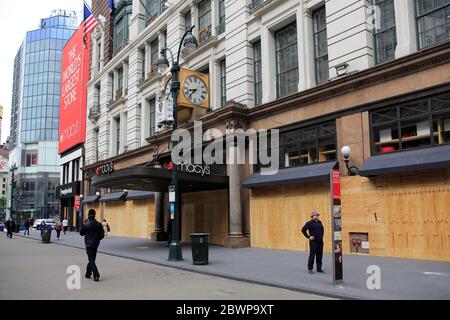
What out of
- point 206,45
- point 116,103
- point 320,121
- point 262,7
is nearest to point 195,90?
point 206,45

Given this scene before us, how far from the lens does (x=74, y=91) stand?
47.0 meters

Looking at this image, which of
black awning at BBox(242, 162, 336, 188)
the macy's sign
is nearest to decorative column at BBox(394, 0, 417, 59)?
black awning at BBox(242, 162, 336, 188)

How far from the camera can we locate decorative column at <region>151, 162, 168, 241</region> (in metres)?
26.1

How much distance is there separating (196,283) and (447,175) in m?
8.10

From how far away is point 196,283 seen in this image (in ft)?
34.3

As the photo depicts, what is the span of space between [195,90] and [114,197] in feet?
47.7

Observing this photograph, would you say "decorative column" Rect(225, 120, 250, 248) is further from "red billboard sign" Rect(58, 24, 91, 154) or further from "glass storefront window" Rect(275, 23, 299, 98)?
"red billboard sign" Rect(58, 24, 91, 154)

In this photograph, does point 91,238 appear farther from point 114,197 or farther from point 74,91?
point 74,91

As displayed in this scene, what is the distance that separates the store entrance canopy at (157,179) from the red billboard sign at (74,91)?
23.4 m

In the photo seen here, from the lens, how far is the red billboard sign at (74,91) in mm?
43781
